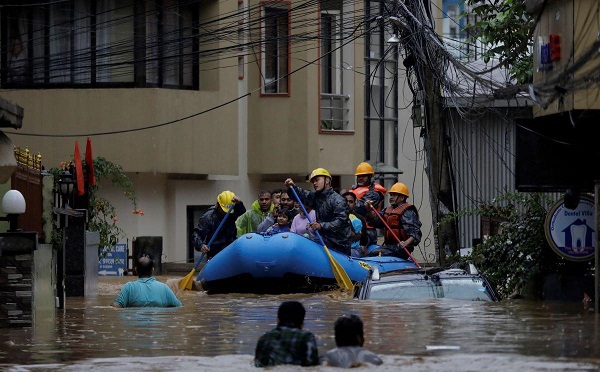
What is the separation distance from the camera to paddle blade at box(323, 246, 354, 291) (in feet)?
76.0

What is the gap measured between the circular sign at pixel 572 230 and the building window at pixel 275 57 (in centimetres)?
1623

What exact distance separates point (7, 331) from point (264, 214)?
8801 millimetres

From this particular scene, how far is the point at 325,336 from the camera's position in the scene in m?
15.8

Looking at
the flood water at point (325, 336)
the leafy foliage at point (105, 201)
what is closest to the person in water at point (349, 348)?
the flood water at point (325, 336)

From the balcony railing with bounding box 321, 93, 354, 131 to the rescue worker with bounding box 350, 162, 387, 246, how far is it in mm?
10569

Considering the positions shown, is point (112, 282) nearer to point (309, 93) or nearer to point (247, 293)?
point (247, 293)

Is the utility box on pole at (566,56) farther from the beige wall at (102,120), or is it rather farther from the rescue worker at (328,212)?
the beige wall at (102,120)

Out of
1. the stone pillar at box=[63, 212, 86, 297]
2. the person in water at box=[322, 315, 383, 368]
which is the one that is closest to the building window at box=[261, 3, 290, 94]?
the stone pillar at box=[63, 212, 86, 297]

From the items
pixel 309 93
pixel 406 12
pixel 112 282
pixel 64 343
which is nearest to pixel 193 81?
pixel 309 93

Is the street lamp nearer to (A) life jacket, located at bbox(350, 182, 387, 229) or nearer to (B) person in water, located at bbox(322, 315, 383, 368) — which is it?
(A) life jacket, located at bbox(350, 182, 387, 229)

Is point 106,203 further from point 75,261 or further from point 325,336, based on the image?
point 325,336

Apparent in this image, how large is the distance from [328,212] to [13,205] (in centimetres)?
725

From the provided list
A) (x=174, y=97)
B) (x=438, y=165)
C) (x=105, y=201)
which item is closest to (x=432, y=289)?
(x=438, y=165)

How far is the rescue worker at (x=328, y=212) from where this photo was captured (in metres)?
23.7
